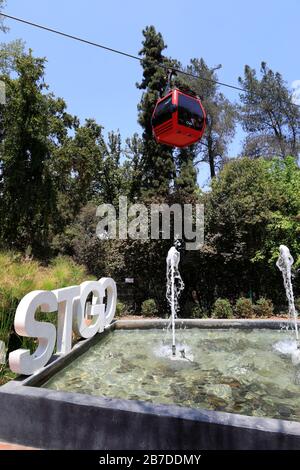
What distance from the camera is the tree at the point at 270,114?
80.0 feet

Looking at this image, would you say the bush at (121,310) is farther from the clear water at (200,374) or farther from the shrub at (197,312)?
the clear water at (200,374)

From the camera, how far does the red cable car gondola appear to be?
20.9ft

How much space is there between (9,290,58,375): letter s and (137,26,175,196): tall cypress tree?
13.8 metres

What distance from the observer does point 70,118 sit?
16484 millimetres

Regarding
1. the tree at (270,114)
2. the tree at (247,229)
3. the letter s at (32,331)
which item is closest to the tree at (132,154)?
the tree at (270,114)

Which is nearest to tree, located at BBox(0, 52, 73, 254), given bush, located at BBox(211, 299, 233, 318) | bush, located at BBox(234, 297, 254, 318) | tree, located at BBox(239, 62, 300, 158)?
bush, located at BBox(211, 299, 233, 318)

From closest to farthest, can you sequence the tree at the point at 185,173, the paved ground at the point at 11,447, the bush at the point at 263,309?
the paved ground at the point at 11,447 < the bush at the point at 263,309 < the tree at the point at 185,173

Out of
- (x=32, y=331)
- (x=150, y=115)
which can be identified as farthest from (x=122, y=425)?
(x=150, y=115)

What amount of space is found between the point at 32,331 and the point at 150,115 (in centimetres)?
1572

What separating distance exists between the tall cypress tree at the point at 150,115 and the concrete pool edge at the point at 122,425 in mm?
14951

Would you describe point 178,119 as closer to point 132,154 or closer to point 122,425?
point 122,425

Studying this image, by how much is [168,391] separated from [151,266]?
26.4ft

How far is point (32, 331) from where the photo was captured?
4.00 meters

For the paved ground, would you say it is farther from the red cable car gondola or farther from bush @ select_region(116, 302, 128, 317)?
bush @ select_region(116, 302, 128, 317)
